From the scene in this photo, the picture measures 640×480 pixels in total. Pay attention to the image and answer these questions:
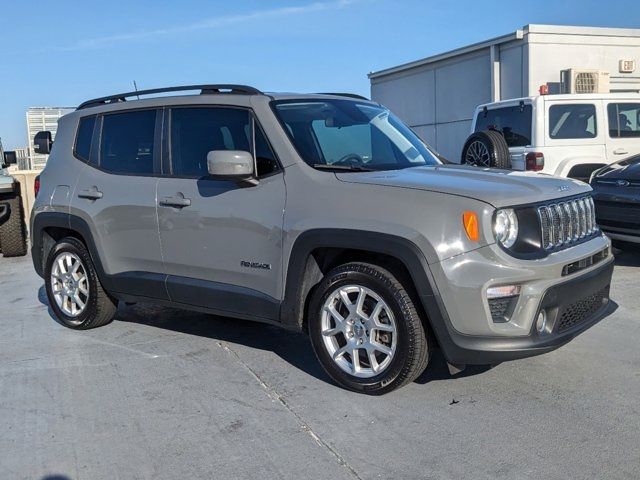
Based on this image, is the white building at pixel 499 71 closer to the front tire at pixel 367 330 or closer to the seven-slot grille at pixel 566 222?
the seven-slot grille at pixel 566 222

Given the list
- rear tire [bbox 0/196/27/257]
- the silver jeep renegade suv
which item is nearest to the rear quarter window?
the silver jeep renegade suv

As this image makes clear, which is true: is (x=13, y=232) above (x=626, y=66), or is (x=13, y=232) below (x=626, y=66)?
below

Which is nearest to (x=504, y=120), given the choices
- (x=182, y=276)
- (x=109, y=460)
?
(x=182, y=276)

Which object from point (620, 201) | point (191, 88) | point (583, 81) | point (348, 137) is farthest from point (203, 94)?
point (583, 81)

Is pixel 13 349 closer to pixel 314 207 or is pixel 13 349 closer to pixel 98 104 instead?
pixel 98 104

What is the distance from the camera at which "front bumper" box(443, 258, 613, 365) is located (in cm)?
364

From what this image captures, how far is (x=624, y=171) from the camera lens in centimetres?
741

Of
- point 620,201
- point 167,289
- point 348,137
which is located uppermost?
point 348,137

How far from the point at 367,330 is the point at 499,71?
10.2 meters

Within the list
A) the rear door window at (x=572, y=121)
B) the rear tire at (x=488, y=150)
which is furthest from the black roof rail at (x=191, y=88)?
the rear door window at (x=572, y=121)

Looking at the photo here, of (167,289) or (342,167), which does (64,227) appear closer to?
(167,289)

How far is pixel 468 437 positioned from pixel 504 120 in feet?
23.8

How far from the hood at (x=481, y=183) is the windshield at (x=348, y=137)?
29 centimetres

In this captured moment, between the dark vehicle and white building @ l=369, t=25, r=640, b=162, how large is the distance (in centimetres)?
509
